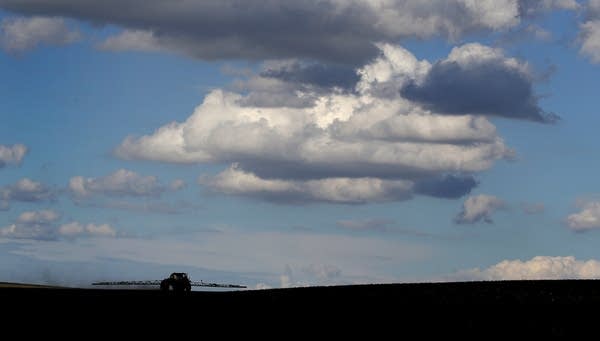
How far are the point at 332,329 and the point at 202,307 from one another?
65.3 feet

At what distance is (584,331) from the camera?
177ft

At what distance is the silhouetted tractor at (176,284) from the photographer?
107562 mm

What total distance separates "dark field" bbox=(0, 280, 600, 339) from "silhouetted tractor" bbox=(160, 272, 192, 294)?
54.2 ft

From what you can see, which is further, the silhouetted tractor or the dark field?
the silhouetted tractor

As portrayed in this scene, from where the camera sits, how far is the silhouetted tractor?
353ft

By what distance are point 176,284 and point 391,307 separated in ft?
138

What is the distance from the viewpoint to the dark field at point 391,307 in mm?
57906

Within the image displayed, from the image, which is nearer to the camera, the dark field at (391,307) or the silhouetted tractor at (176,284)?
the dark field at (391,307)

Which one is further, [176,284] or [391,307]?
[176,284]

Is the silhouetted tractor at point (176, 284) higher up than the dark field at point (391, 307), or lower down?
higher up

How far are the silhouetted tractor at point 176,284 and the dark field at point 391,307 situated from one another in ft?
54.2

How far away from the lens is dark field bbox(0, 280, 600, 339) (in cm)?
5791

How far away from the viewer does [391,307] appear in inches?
2785

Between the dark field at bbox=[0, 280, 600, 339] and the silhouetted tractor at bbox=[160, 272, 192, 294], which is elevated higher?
the silhouetted tractor at bbox=[160, 272, 192, 294]
